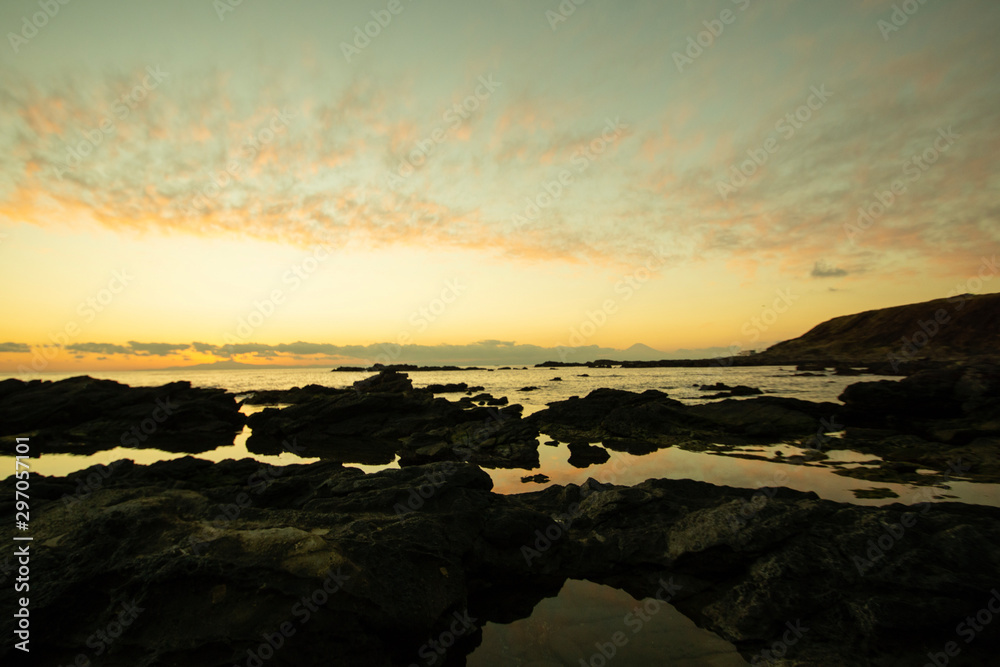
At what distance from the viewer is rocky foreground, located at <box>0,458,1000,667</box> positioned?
4977 mm

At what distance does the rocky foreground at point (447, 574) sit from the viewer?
16.3 feet

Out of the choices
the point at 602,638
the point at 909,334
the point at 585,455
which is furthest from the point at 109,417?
the point at 909,334

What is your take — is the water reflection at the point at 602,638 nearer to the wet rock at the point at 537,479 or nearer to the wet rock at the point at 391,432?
the wet rock at the point at 537,479

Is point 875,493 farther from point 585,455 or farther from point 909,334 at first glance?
point 909,334

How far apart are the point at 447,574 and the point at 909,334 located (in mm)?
167004

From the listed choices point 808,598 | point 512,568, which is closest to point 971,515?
point 808,598

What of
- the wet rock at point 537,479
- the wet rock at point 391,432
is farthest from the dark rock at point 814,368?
the wet rock at point 537,479

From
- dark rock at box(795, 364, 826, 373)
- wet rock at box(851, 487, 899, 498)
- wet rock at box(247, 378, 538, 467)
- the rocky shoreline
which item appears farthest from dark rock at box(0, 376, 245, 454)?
dark rock at box(795, 364, 826, 373)

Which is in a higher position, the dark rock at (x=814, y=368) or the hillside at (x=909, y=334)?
the hillside at (x=909, y=334)

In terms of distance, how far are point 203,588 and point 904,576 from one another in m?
9.46

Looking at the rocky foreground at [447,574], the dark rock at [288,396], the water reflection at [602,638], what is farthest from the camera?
the dark rock at [288,396]

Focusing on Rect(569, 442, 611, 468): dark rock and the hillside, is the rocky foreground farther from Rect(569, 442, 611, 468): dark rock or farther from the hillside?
the hillside

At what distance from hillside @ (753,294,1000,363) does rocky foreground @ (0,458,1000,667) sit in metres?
110

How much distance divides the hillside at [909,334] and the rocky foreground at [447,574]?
362 feet
